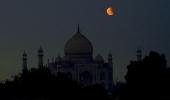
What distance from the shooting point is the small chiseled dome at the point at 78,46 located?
390 feet

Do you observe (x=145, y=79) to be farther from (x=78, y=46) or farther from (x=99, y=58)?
(x=99, y=58)

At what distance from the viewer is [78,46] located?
11869 cm

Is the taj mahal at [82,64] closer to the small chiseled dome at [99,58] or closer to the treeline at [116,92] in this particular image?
the small chiseled dome at [99,58]

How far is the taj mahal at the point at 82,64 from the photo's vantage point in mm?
119625

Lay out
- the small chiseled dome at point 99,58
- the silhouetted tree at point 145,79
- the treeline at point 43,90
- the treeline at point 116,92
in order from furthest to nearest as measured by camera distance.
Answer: the small chiseled dome at point 99,58
the treeline at point 43,90
the treeline at point 116,92
the silhouetted tree at point 145,79

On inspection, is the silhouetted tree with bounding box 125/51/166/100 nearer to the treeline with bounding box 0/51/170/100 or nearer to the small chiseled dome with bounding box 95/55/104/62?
the treeline with bounding box 0/51/170/100

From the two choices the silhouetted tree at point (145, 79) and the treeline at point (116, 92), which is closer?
the silhouetted tree at point (145, 79)

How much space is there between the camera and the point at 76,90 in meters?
71.6

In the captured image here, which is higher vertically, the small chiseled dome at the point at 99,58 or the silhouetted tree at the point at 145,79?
the small chiseled dome at the point at 99,58

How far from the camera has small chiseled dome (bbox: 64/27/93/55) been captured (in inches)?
4680

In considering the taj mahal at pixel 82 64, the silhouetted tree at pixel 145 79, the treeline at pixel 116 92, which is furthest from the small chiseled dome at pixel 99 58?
the silhouetted tree at pixel 145 79

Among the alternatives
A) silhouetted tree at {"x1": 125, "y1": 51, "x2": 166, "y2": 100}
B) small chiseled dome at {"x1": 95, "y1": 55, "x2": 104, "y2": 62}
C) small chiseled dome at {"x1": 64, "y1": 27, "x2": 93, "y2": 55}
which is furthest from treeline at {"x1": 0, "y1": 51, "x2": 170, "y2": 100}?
small chiseled dome at {"x1": 95, "y1": 55, "x2": 104, "y2": 62}

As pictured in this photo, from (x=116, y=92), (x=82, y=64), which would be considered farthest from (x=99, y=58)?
(x=116, y=92)

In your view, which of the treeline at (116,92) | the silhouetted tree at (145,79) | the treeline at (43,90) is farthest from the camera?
the treeline at (43,90)
